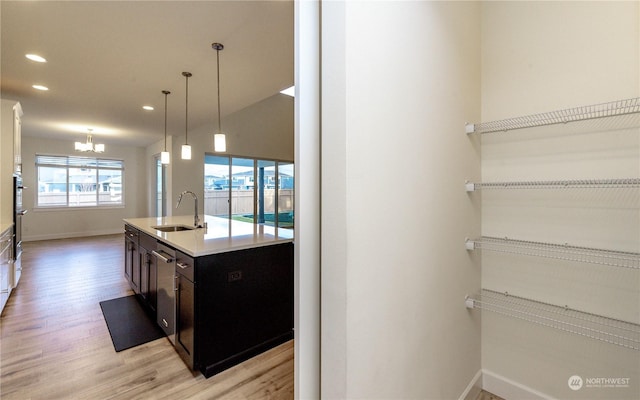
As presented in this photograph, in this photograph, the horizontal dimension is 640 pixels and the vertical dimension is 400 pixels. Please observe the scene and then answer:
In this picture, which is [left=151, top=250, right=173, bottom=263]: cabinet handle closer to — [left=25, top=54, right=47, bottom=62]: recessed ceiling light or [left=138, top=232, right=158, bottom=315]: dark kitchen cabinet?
[left=138, top=232, right=158, bottom=315]: dark kitchen cabinet

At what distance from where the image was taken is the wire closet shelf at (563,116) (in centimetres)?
143

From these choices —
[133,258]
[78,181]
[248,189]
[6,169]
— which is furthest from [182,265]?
[78,181]

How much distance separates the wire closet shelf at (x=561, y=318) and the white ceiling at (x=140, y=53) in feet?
8.04

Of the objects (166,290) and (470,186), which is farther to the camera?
(166,290)

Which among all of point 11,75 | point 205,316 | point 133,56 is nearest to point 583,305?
point 205,316

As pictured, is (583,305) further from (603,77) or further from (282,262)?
(282,262)

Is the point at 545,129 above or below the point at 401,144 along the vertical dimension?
above

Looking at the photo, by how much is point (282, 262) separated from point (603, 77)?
7.60ft

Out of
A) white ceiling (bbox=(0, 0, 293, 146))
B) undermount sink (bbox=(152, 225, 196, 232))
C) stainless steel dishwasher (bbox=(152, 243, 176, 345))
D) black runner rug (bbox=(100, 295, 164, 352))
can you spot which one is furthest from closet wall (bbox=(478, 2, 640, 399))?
undermount sink (bbox=(152, 225, 196, 232))

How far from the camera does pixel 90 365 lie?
2.19m

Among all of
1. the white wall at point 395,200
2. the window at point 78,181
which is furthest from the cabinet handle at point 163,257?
the window at point 78,181

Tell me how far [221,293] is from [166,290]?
2.19 ft

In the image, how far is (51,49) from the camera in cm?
279

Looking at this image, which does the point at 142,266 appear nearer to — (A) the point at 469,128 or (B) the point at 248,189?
(A) the point at 469,128
